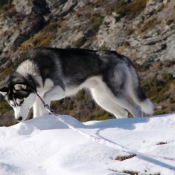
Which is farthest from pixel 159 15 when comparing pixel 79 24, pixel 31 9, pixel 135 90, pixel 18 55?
pixel 135 90

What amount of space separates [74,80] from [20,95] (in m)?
1.59

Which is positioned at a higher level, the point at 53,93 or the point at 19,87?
the point at 19,87

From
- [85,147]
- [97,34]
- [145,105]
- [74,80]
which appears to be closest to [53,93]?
[74,80]

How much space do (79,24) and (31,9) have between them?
12.6m

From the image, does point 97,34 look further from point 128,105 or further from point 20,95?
point 20,95

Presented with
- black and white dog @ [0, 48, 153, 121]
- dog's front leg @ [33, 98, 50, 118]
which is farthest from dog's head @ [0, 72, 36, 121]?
dog's front leg @ [33, 98, 50, 118]

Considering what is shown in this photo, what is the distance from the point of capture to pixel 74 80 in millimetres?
9195

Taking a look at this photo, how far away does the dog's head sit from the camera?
799 cm

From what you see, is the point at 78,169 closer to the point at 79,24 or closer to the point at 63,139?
the point at 63,139

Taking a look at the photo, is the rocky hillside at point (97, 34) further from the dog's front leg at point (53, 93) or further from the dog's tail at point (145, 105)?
the dog's front leg at point (53, 93)

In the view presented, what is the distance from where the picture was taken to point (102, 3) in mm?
46719

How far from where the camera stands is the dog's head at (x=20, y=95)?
7992 mm

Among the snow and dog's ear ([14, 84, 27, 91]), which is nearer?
the snow

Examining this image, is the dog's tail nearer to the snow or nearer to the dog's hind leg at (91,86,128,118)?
the dog's hind leg at (91,86,128,118)
